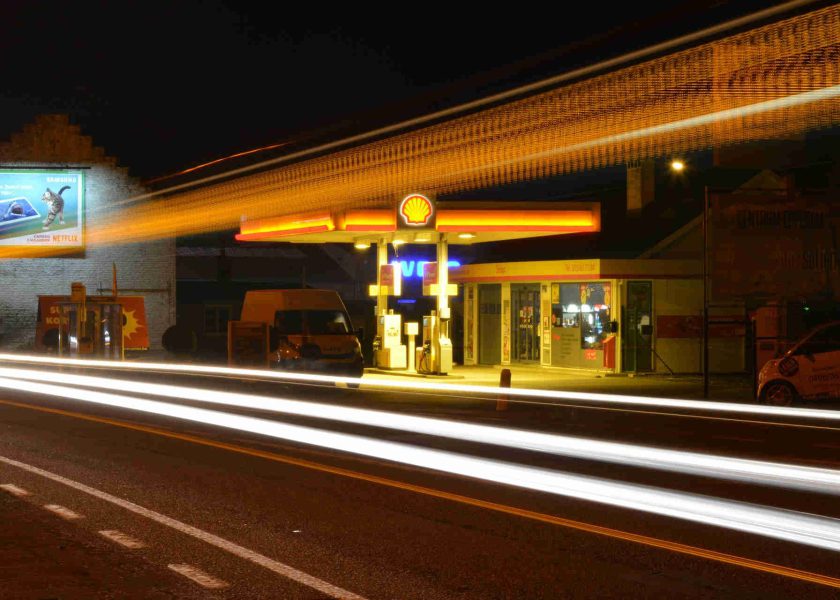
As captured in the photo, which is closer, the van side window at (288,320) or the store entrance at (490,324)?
the van side window at (288,320)

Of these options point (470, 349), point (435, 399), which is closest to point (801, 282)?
point (435, 399)

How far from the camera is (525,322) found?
37.0 meters

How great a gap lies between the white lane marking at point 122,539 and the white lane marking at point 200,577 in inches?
31.5

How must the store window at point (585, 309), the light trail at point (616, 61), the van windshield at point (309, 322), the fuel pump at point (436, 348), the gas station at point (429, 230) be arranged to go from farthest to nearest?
the store window at point (585, 309) → the fuel pump at point (436, 348) → the gas station at point (429, 230) → the van windshield at point (309, 322) → the light trail at point (616, 61)

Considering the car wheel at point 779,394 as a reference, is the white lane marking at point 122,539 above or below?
below

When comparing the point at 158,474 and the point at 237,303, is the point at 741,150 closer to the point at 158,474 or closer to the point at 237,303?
the point at 237,303

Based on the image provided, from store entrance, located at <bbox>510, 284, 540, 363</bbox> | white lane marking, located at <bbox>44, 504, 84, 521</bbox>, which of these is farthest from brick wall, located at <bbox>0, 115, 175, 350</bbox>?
white lane marking, located at <bbox>44, 504, 84, 521</bbox>

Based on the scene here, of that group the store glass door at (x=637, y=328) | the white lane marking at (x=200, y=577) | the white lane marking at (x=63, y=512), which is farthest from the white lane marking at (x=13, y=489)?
the store glass door at (x=637, y=328)

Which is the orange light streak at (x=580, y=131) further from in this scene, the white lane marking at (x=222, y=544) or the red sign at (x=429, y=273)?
the white lane marking at (x=222, y=544)

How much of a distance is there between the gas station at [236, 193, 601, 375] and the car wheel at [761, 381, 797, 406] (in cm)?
1092

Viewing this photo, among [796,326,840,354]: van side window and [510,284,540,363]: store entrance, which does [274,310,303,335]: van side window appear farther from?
[796,326,840,354]: van side window

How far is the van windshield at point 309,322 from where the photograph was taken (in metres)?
28.5

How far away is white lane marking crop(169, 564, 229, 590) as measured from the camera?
7.50 meters

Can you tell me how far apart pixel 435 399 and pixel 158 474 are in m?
12.4
